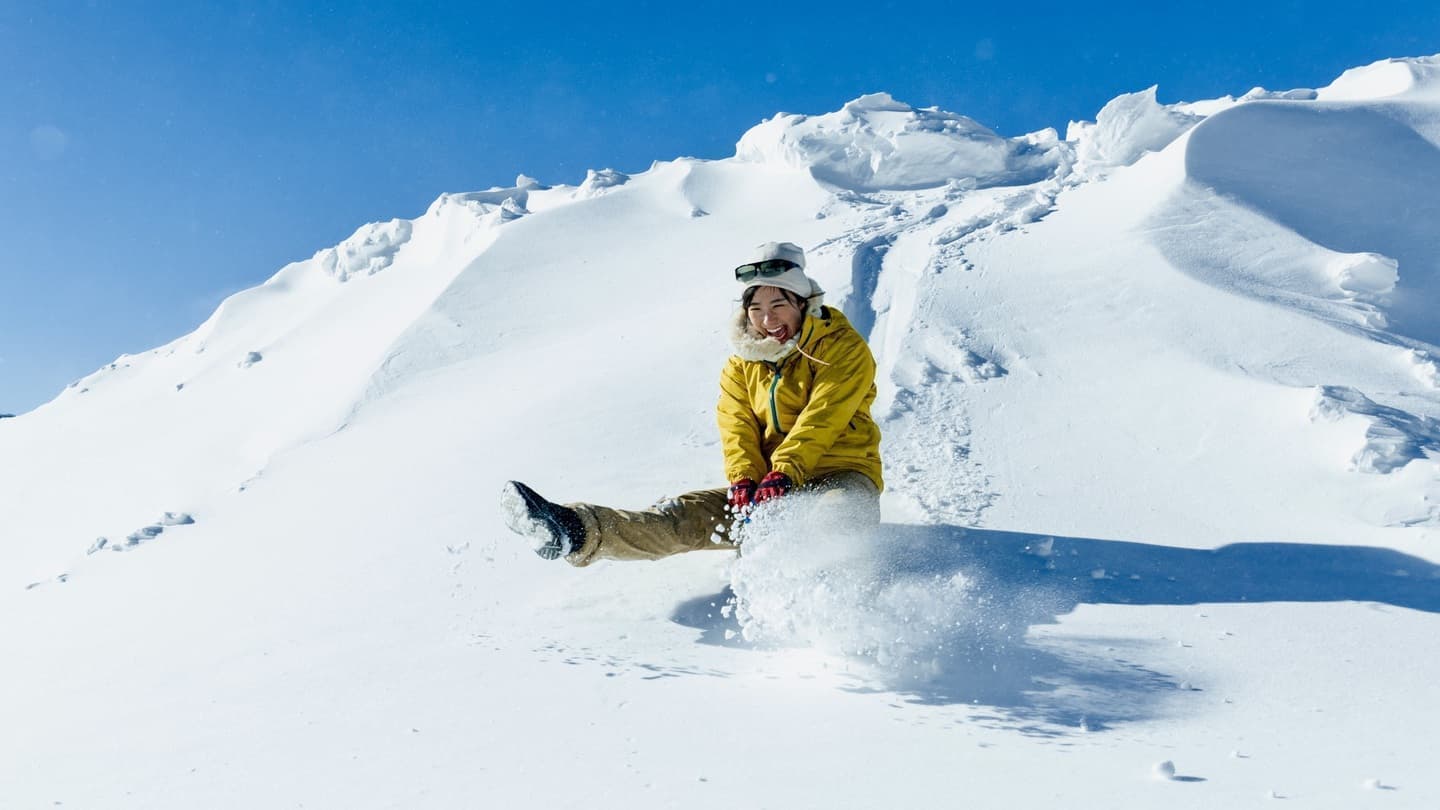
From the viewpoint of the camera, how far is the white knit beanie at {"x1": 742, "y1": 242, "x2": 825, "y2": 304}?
342cm

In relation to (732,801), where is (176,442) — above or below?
above

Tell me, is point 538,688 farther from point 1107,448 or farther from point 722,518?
A: point 1107,448

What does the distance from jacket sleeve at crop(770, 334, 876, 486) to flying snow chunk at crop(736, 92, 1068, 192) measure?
7.59 metres

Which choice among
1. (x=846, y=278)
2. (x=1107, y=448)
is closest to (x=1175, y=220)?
(x=846, y=278)

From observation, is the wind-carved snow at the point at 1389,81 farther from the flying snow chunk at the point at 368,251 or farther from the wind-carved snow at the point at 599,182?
the flying snow chunk at the point at 368,251

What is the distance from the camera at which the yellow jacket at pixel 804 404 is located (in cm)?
319

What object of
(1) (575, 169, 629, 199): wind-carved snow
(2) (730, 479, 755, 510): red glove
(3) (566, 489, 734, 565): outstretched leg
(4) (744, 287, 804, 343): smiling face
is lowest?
(3) (566, 489, 734, 565): outstretched leg

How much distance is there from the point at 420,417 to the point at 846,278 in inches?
125

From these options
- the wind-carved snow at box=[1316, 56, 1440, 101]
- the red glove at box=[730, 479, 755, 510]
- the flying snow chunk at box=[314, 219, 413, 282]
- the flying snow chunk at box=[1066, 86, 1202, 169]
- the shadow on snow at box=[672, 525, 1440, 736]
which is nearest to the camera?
the shadow on snow at box=[672, 525, 1440, 736]

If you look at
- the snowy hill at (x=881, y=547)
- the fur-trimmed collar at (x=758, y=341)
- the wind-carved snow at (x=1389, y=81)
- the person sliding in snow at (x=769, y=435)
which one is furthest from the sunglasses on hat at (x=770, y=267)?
the wind-carved snow at (x=1389, y=81)

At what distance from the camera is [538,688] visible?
2451 mm

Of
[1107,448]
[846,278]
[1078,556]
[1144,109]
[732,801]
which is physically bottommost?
[732,801]

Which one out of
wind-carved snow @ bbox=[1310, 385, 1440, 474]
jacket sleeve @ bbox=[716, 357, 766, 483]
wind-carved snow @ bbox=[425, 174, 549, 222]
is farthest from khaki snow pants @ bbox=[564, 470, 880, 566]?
wind-carved snow @ bbox=[425, 174, 549, 222]

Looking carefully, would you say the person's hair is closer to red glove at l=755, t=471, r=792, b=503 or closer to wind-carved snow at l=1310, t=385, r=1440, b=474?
red glove at l=755, t=471, r=792, b=503
